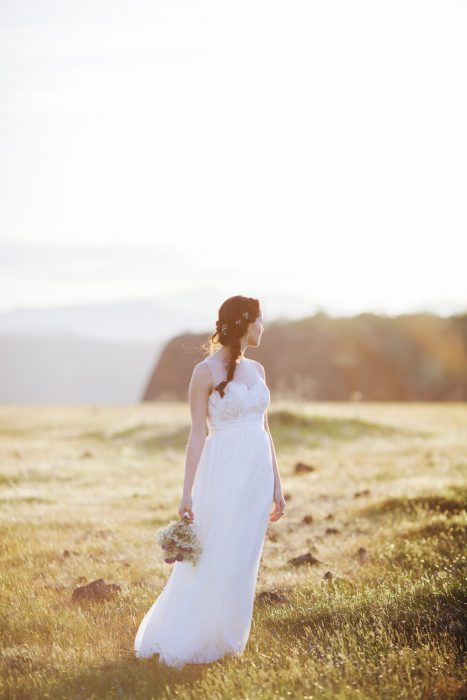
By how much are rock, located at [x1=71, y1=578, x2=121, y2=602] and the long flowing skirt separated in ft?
4.96

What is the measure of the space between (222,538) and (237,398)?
117 cm

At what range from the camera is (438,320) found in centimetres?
7938

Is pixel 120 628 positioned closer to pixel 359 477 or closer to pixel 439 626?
pixel 439 626

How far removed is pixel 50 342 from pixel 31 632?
581 ft

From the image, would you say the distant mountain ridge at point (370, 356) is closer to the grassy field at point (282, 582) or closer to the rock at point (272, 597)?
the grassy field at point (282, 582)

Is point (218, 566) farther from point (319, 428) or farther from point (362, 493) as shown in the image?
point (319, 428)

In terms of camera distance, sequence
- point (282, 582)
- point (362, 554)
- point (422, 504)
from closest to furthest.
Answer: point (282, 582) < point (362, 554) < point (422, 504)

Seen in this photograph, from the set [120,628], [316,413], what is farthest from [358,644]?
[316,413]

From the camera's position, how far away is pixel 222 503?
663cm

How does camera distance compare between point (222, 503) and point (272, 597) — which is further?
point (272, 597)

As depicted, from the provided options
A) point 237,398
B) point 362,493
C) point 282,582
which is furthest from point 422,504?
point 237,398

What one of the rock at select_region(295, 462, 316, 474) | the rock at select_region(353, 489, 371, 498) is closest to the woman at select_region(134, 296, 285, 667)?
the rock at select_region(353, 489, 371, 498)

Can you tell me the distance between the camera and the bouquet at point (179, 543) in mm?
6352

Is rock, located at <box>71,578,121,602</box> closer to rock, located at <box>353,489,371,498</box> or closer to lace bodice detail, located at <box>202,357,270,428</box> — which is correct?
lace bodice detail, located at <box>202,357,270,428</box>
